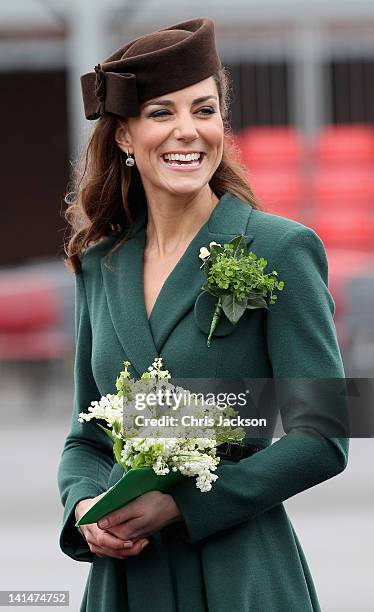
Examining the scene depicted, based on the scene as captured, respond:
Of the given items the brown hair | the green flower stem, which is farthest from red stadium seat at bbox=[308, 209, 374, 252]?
the green flower stem

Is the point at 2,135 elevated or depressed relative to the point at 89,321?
elevated

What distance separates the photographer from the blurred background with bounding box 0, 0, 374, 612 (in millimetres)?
11031

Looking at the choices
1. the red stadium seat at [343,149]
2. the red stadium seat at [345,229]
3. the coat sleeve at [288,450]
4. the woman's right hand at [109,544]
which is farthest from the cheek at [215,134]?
the red stadium seat at [343,149]

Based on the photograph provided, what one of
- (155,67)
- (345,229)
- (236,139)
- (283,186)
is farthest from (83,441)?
(283,186)

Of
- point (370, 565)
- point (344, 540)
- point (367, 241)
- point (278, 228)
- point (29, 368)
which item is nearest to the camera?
point (278, 228)

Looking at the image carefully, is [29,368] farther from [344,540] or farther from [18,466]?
[344,540]

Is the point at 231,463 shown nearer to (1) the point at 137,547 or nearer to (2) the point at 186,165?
(1) the point at 137,547

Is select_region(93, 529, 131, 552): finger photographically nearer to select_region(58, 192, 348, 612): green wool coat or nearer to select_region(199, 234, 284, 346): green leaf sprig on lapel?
select_region(58, 192, 348, 612): green wool coat

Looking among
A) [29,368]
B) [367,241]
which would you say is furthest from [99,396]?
[367,241]

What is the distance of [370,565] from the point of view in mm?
6793

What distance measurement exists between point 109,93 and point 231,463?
755 millimetres

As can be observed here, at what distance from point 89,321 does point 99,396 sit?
0.15 metres

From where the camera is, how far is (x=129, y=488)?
2.44 m

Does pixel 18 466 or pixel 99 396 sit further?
pixel 18 466
